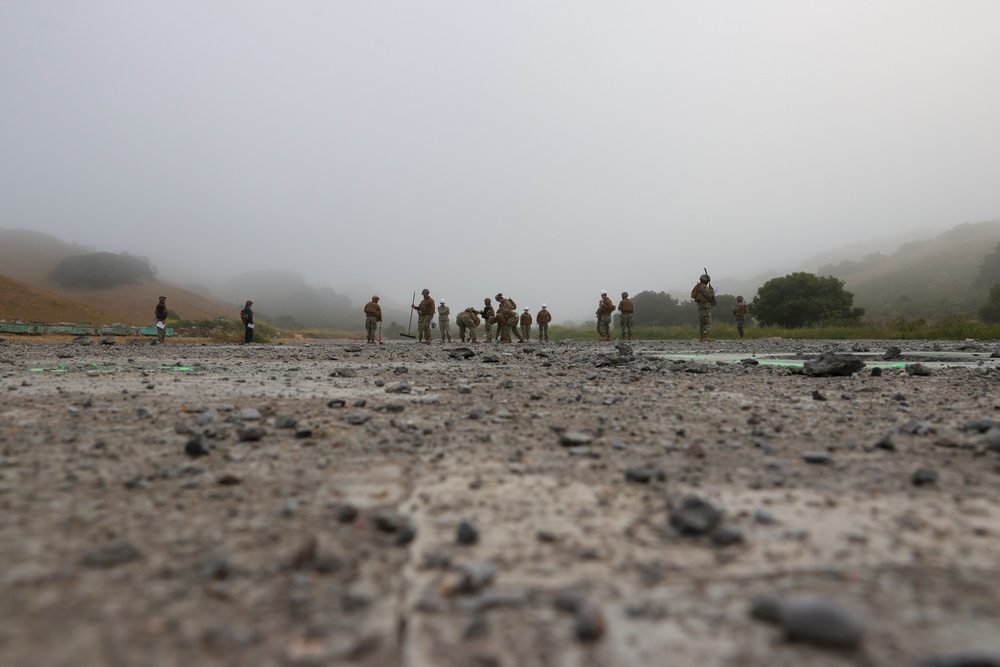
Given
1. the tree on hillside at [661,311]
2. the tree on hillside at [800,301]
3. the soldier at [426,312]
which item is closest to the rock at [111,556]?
the soldier at [426,312]

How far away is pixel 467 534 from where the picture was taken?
5.94 ft

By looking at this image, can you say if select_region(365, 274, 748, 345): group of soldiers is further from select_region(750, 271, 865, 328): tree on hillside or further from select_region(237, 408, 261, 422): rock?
select_region(750, 271, 865, 328): tree on hillside

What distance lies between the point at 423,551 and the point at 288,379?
5243 millimetres

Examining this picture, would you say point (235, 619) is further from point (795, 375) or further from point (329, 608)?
point (795, 375)

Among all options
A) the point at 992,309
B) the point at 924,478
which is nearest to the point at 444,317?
the point at 924,478

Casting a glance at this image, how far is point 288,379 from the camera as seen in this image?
6402 millimetres

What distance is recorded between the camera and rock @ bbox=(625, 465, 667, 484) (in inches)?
95.7

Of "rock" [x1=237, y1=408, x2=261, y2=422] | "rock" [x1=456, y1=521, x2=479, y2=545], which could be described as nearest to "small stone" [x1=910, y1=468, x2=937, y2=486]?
"rock" [x1=456, y1=521, x2=479, y2=545]

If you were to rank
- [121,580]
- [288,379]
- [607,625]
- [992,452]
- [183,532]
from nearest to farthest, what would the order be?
[607,625] < [121,580] < [183,532] < [992,452] < [288,379]

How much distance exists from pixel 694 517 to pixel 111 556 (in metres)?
1.99

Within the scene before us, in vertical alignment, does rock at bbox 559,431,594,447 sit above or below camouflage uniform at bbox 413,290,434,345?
below

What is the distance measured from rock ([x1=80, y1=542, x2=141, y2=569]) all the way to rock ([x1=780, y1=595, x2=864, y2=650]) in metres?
1.98

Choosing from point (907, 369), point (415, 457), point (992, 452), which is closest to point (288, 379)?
point (415, 457)

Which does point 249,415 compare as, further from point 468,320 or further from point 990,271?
point 990,271
